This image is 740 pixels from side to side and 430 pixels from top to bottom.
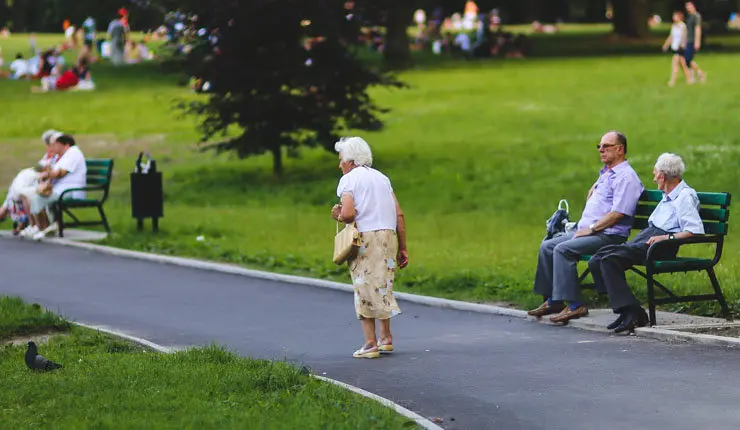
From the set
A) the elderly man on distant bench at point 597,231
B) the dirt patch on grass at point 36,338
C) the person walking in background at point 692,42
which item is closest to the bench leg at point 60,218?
the dirt patch on grass at point 36,338

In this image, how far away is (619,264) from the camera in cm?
1177

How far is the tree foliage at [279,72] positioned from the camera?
2577 centimetres

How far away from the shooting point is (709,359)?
33.1ft

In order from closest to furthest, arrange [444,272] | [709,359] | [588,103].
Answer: [709,359]
[444,272]
[588,103]

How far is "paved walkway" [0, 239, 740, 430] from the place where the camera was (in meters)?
8.55

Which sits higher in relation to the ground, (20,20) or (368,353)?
(20,20)

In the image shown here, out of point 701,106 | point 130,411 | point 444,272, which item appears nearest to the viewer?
point 130,411

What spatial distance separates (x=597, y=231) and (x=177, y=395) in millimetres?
4797

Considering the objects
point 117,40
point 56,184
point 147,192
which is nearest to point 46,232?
point 56,184

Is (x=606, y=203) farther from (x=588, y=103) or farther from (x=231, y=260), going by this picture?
(x=588, y=103)

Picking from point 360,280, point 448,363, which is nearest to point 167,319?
point 360,280

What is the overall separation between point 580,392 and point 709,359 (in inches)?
57.2

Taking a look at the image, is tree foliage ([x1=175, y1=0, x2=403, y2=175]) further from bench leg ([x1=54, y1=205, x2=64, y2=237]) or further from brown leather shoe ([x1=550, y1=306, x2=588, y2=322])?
brown leather shoe ([x1=550, y1=306, x2=588, y2=322])

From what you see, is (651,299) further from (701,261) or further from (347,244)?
(347,244)
